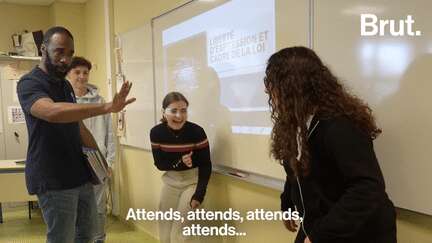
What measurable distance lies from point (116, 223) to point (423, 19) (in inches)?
142

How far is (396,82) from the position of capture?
1.48 m

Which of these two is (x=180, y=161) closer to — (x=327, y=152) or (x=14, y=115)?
(x=327, y=152)

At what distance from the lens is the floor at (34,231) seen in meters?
3.64

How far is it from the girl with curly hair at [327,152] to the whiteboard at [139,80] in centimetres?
219

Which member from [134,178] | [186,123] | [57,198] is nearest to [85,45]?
[134,178]

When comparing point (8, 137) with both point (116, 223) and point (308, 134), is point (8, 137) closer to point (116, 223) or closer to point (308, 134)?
point (116, 223)

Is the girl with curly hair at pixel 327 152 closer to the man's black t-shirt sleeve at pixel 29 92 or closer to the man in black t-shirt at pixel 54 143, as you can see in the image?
the man in black t-shirt at pixel 54 143

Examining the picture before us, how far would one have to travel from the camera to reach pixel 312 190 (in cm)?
129

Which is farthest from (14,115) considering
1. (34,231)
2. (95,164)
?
(95,164)

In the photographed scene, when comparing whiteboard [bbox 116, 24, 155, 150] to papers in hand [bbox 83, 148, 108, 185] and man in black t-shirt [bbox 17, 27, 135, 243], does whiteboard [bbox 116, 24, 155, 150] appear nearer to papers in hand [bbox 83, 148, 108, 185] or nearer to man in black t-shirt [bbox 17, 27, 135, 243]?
papers in hand [bbox 83, 148, 108, 185]

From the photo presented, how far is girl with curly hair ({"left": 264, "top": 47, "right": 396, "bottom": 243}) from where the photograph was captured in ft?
3.80

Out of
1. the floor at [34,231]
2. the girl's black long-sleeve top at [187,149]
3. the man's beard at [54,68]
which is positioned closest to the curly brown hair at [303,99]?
the man's beard at [54,68]

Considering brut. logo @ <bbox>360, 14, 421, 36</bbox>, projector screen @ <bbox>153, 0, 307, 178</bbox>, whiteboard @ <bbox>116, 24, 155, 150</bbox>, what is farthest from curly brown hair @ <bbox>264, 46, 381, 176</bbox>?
whiteboard @ <bbox>116, 24, 155, 150</bbox>

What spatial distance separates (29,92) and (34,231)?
283 centimetres
